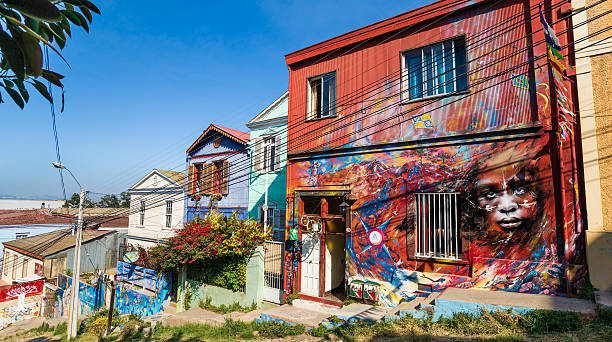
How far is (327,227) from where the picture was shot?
11.9 m

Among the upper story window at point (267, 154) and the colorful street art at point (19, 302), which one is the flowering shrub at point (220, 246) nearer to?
the upper story window at point (267, 154)

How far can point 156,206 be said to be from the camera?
24.3 metres

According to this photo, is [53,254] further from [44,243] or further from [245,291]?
[245,291]

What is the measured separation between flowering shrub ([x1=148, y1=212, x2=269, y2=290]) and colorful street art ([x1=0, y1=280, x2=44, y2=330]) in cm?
1437

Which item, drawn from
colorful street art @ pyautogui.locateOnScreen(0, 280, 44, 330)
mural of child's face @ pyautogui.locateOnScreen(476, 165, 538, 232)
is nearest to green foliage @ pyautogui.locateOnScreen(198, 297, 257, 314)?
mural of child's face @ pyautogui.locateOnScreen(476, 165, 538, 232)

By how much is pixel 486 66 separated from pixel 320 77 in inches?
211

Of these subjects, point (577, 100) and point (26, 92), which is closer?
point (26, 92)

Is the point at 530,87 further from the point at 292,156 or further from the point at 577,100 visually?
the point at 292,156

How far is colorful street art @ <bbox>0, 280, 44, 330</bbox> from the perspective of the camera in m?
21.3

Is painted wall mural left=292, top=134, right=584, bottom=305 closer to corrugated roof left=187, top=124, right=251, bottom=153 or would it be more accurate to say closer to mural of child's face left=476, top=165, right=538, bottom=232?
mural of child's face left=476, top=165, right=538, bottom=232

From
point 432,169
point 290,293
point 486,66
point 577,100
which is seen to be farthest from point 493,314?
point 290,293

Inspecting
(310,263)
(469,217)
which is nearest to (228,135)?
(310,263)

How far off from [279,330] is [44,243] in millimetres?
26635

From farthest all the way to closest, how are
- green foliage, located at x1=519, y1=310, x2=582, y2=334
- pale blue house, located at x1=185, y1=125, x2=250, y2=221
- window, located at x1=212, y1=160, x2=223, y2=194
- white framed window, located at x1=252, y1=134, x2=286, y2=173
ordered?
window, located at x1=212, y1=160, x2=223, y2=194 < pale blue house, located at x1=185, y1=125, x2=250, y2=221 < white framed window, located at x1=252, y1=134, x2=286, y2=173 < green foliage, located at x1=519, y1=310, x2=582, y2=334
